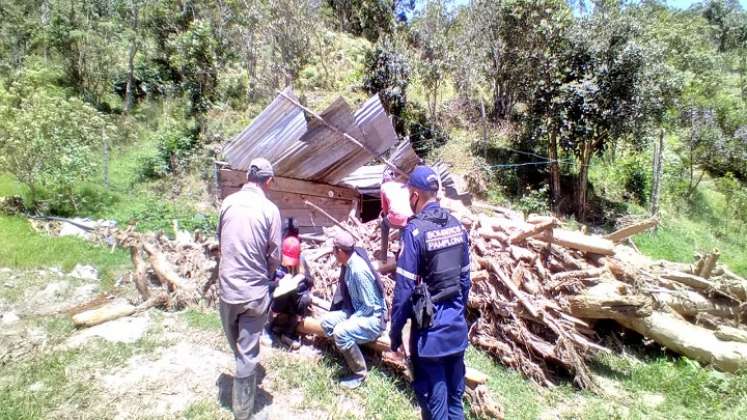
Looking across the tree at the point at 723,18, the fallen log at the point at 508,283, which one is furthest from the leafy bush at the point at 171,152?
the tree at the point at 723,18

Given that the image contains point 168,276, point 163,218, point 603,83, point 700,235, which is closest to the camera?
point 168,276

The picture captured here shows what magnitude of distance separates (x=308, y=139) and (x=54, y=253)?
4.88m

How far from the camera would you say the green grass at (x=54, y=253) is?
7547 millimetres

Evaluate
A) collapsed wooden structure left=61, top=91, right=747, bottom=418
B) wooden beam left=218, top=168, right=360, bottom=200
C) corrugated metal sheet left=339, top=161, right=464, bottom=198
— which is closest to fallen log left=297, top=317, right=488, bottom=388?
collapsed wooden structure left=61, top=91, right=747, bottom=418

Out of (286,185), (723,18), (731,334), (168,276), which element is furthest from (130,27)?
(723,18)

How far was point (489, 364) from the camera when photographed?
17.2 ft

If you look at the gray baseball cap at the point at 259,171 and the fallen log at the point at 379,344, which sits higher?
the gray baseball cap at the point at 259,171

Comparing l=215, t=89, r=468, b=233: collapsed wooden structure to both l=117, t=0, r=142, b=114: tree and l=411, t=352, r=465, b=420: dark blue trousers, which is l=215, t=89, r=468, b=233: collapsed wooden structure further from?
l=117, t=0, r=142, b=114: tree

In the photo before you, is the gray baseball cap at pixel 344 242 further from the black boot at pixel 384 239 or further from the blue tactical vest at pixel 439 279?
the black boot at pixel 384 239

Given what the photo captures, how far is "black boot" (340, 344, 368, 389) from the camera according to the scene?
434cm

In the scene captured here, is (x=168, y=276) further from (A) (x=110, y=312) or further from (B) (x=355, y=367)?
(B) (x=355, y=367)

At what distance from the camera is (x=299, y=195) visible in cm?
827

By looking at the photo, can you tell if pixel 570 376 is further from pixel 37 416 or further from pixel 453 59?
pixel 453 59

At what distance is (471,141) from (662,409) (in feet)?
38.8
